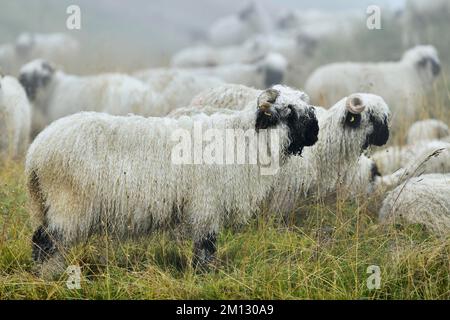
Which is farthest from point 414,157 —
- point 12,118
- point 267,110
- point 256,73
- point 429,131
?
point 256,73

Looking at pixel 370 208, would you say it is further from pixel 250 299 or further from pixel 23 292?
pixel 23 292

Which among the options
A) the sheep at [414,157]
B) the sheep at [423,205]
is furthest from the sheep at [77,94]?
the sheep at [423,205]

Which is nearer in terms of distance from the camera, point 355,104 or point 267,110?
point 267,110

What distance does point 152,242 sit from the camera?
5996 millimetres

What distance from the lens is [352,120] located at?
265 inches

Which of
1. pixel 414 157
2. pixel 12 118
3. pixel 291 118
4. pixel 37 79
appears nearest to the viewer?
pixel 291 118

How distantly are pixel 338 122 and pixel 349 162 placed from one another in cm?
41

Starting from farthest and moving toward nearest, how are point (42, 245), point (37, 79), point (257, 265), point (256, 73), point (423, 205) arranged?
point (256, 73) < point (37, 79) < point (423, 205) < point (257, 265) < point (42, 245)

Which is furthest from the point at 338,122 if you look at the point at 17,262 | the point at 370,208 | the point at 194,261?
the point at 17,262

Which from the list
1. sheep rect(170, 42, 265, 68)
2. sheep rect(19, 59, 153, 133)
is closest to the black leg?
sheep rect(19, 59, 153, 133)

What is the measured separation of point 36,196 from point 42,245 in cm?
37

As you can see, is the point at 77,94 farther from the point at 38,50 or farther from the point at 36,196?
the point at 38,50

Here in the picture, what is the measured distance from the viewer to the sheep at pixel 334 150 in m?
6.62

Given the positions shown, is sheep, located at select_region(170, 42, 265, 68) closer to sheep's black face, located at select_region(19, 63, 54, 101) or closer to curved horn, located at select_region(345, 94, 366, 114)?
sheep's black face, located at select_region(19, 63, 54, 101)
